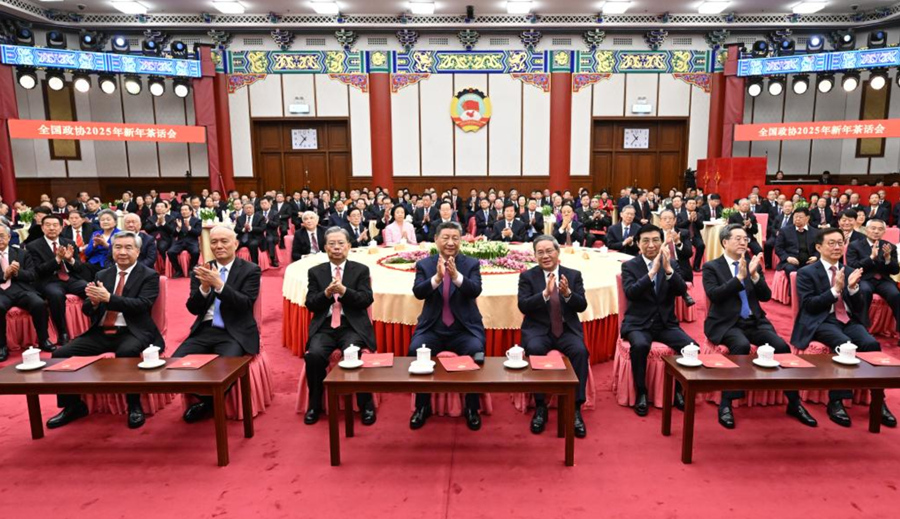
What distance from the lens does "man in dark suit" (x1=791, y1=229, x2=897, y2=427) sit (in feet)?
10.6

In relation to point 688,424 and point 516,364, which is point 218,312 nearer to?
point 516,364

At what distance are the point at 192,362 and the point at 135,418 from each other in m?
0.64

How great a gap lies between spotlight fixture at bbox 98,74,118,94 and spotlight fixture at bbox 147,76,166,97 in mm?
Result: 709

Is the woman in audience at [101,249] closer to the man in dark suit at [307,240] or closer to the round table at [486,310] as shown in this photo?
the man in dark suit at [307,240]

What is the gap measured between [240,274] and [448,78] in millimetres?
10543

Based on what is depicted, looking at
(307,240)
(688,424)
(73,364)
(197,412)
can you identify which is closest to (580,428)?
(688,424)

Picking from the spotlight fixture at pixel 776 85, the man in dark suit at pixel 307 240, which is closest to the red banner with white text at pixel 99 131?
the man in dark suit at pixel 307 240

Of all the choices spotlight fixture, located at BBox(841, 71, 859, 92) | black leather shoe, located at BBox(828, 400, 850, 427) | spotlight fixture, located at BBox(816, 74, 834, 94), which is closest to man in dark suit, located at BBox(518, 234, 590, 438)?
black leather shoe, located at BBox(828, 400, 850, 427)

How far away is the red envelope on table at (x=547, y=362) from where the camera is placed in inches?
107

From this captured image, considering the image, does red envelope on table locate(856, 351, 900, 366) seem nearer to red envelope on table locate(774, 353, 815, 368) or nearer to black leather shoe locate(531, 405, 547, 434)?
red envelope on table locate(774, 353, 815, 368)

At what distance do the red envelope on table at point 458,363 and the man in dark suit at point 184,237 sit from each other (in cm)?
573

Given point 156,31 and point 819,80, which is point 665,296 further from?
point 156,31

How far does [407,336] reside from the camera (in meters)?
3.86

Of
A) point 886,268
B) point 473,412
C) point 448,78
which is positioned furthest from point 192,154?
point 886,268
